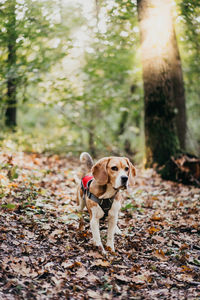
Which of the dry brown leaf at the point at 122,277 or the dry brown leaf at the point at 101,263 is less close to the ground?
the dry brown leaf at the point at 101,263

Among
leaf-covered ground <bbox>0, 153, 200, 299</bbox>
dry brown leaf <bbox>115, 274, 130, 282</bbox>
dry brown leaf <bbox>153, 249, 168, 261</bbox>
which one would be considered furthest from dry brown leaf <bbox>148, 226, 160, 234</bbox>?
dry brown leaf <bbox>115, 274, 130, 282</bbox>

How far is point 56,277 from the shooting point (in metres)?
3.35

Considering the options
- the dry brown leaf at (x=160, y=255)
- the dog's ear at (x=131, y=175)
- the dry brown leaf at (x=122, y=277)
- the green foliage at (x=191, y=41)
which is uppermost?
the green foliage at (x=191, y=41)

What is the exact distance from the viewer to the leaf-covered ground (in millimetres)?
3236

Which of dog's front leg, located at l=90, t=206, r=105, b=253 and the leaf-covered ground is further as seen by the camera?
dog's front leg, located at l=90, t=206, r=105, b=253

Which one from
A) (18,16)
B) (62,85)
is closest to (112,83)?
(62,85)

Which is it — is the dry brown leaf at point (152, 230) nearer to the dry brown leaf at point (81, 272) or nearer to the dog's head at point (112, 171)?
the dog's head at point (112, 171)

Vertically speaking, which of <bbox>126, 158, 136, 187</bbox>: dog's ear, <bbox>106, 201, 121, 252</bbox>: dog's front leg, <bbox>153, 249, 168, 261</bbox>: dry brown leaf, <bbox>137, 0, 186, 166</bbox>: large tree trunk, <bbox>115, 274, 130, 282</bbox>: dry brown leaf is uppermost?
<bbox>137, 0, 186, 166</bbox>: large tree trunk

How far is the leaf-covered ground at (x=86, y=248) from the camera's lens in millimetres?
3236

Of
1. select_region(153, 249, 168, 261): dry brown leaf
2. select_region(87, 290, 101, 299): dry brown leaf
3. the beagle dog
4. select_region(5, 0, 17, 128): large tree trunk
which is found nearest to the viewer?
select_region(87, 290, 101, 299): dry brown leaf

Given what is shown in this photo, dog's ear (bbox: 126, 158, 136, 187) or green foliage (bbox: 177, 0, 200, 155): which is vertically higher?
green foliage (bbox: 177, 0, 200, 155)

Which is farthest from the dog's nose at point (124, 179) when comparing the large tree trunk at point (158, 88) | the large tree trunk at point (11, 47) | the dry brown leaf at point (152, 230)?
the large tree trunk at point (158, 88)

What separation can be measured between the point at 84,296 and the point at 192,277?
1.58m

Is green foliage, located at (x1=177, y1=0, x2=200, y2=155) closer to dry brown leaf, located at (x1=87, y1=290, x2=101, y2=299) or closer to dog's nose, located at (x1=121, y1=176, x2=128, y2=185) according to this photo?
dog's nose, located at (x1=121, y1=176, x2=128, y2=185)
